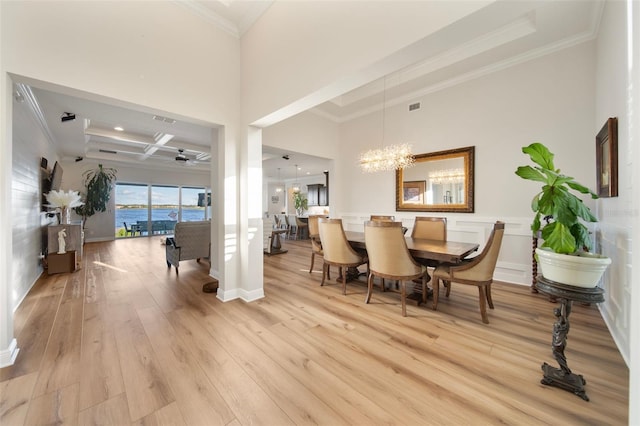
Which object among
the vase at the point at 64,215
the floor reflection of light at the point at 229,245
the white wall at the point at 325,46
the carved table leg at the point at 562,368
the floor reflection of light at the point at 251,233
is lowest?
the carved table leg at the point at 562,368

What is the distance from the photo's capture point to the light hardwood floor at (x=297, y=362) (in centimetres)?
140

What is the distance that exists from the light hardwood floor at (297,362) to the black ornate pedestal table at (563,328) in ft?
0.20

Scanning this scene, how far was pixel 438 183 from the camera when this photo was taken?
4484 mm

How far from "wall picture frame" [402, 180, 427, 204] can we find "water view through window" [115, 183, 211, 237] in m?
9.17

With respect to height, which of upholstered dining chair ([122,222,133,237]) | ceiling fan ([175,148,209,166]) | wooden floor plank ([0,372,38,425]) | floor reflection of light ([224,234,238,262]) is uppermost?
ceiling fan ([175,148,209,166])

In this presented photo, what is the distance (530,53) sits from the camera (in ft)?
11.4

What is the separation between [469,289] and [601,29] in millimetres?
3507

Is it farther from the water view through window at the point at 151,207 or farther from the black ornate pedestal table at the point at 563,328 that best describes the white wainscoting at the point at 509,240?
the water view through window at the point at 151,207

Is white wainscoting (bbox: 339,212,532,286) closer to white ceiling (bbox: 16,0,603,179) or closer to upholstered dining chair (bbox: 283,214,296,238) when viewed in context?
white ceiling (bbox: 16,0,603,179)

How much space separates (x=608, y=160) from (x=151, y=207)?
1172 centimetres

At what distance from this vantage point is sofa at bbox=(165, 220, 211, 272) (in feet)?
14.2

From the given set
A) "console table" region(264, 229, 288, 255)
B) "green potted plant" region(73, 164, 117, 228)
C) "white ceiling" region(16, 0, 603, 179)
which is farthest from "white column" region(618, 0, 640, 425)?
"green potted plant" region(73, 164, 117, 228)

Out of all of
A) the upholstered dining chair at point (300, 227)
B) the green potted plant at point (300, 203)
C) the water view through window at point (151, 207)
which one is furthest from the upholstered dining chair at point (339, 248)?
the water view through window at point (151, 207)

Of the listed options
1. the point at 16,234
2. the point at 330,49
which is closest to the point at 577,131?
the point at 330,49
